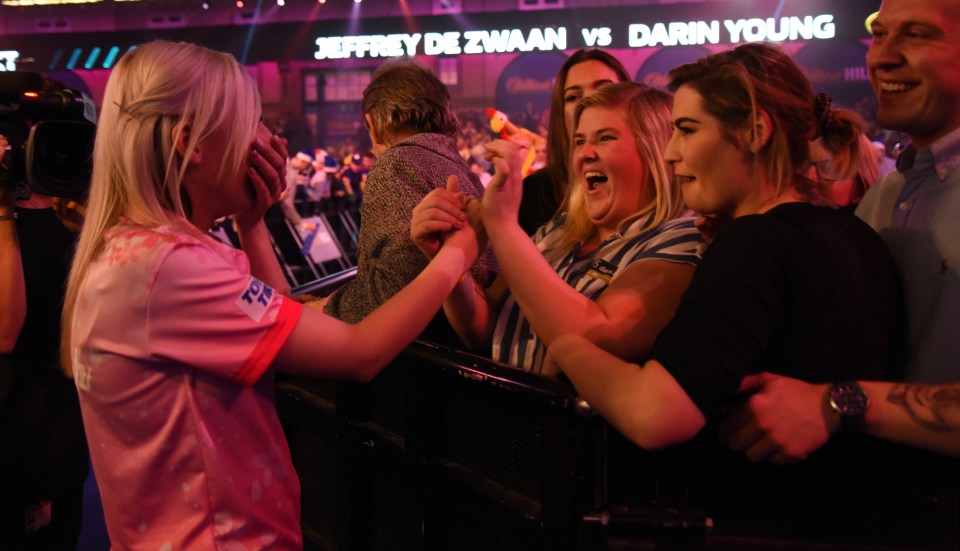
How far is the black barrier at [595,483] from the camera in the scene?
3.73ft

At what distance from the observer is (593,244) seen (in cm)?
200

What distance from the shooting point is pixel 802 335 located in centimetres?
118

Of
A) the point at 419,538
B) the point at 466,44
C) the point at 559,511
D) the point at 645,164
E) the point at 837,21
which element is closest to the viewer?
the point at 559,511

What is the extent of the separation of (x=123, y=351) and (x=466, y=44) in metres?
18.6

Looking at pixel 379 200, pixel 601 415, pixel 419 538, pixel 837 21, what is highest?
pixel 837 21

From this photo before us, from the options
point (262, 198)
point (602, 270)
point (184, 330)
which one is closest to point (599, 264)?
point (602, 270)

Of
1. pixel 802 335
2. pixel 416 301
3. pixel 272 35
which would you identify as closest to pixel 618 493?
pixel 802 335

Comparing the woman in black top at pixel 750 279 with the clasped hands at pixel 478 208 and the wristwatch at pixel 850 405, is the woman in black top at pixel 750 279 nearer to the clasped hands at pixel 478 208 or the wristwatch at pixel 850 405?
the wristwatch at pixel 850 405

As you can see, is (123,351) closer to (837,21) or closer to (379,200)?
(379,200)

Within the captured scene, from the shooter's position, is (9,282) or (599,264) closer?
(599,264)

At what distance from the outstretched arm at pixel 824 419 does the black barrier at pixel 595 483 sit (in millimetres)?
33

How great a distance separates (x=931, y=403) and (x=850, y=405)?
0.40 ft

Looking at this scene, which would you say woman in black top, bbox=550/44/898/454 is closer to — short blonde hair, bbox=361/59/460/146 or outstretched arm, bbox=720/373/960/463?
outstretched arm, bbox=720/373/960/463

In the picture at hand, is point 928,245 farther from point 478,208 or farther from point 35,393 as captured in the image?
point 35,393
